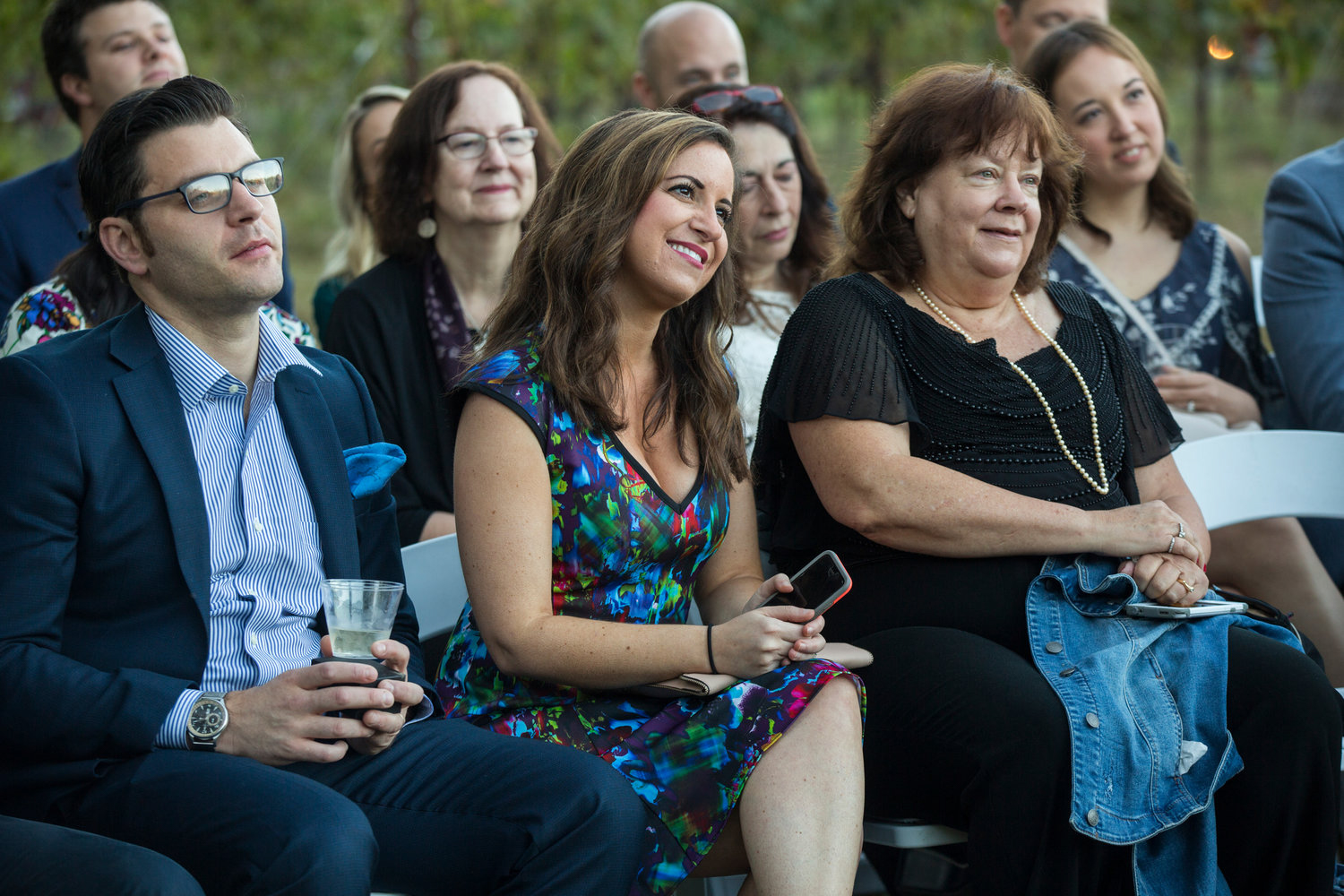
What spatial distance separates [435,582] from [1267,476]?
6.39ft

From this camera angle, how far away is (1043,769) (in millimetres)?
2270

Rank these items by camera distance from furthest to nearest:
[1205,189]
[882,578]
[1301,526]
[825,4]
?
[1205,189], [825,4], [1301,526], [882,578]

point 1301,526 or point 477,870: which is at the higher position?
point 477,870

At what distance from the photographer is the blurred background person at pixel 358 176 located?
4898mm

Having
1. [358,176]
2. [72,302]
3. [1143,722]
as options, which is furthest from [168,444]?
[358,176]

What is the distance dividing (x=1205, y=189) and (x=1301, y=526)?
757cm

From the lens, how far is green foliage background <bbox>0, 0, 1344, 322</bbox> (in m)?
7.60

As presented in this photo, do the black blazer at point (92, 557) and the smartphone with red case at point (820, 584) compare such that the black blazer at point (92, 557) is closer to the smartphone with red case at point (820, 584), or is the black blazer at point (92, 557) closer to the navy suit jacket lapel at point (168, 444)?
the navy suit jacket lapel at point (168, 444)

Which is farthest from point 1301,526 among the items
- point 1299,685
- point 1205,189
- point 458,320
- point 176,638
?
point 1205,189

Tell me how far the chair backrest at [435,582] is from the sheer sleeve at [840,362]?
754mm

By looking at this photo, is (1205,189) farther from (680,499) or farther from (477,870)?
(477,870)

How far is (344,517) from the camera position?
2361mm

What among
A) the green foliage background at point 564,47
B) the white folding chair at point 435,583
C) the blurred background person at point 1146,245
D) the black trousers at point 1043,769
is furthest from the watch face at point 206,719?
the green foliage background at point 564,47

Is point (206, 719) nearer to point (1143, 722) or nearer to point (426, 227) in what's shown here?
point (1143, 722)
